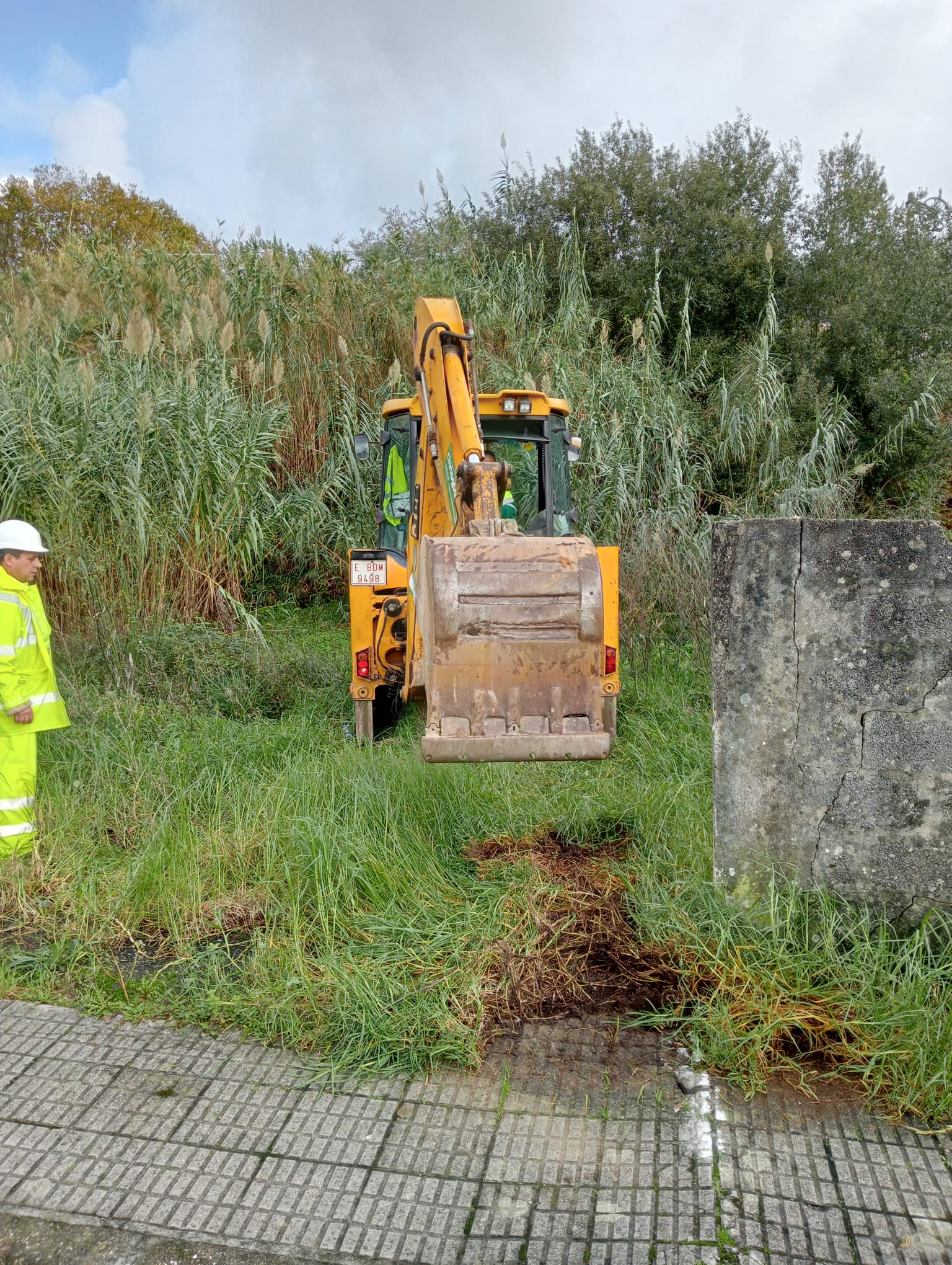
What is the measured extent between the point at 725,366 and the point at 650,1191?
9471 millimetres

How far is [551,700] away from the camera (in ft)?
11.4

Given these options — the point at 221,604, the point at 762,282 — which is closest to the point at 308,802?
the point at 221,604

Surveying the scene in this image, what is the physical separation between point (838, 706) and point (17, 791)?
3578 millimetres

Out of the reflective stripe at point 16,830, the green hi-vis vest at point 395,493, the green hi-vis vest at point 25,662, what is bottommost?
the reflective stripe at point 16,830

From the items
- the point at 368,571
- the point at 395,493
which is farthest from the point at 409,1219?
the point at 395,493

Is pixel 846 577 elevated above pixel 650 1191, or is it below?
above

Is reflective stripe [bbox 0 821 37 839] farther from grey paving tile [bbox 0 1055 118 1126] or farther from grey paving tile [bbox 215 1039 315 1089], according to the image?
grey paving tile [bbox 215 1039 315 1089]

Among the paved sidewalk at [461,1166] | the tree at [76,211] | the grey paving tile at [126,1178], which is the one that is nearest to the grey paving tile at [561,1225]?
the paved sidewalk at [461,1166]

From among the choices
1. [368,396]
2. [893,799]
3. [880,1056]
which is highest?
[368,396]

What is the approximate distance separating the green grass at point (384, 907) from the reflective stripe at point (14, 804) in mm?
107

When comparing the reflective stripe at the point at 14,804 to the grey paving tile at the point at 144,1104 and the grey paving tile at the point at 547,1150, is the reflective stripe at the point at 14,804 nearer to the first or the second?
the grey paving tile at the point at 144,1104

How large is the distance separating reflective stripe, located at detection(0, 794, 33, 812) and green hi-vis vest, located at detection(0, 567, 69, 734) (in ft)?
1.13

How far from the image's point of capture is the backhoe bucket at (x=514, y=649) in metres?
3.46

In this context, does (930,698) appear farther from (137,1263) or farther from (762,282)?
(762,282)
